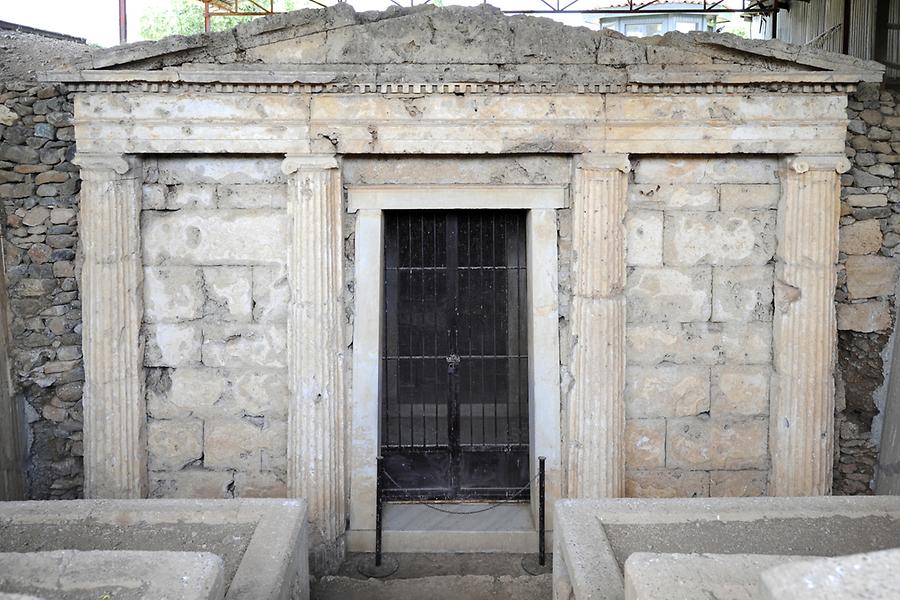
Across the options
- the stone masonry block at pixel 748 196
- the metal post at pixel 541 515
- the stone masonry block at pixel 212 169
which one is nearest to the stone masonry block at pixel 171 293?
the stone masonry block at pixel 212 169

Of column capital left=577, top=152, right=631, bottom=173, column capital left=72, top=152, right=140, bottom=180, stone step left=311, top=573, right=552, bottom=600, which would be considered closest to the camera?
stone step left=311, top=573, right=552, bottom=600

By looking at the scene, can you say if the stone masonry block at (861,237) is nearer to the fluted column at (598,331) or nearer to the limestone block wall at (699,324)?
the limestone block wall at (699,324)

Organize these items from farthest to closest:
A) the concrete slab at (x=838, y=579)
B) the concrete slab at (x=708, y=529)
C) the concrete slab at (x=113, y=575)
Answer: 1. the concrete slab at (x=708, y=529)
2. the concrete slab at (x=113, y=575)
3. the concrete slab at (x=838, y=579)

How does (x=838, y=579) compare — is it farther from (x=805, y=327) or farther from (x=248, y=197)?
(x=248, y=197)

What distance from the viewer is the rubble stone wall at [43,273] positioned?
5531 mm

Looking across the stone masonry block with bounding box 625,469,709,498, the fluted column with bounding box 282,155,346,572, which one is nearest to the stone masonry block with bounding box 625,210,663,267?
the stone masonry block with bounding box 625,469,709,498

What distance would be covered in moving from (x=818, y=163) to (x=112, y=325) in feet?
16.6

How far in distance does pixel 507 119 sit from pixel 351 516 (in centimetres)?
307

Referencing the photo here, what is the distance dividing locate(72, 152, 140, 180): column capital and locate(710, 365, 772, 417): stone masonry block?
445cm

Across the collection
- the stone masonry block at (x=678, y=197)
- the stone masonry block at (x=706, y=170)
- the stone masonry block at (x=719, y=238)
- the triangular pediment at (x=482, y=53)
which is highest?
the triangular pediment at (x=482, y=53)

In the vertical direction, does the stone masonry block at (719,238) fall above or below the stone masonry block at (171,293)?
above

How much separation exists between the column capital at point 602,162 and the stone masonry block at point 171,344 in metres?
3.01

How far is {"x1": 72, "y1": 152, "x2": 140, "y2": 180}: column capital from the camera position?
207 inches

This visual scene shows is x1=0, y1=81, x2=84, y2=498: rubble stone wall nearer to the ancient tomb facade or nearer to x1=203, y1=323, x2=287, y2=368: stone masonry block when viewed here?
the ancient tomb facade
